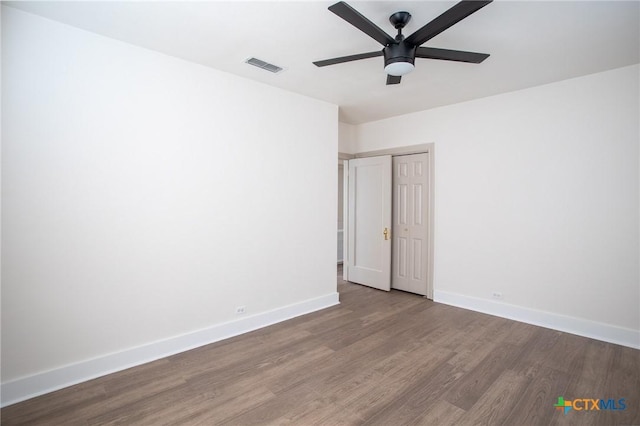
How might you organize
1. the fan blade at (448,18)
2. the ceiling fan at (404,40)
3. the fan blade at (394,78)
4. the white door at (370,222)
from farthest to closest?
the white door at (370,222) < the fan blade at (394,78) < the ceiling fan at (404,40) < the fan blade at (448,18)

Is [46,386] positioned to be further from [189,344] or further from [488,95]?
[488,95]

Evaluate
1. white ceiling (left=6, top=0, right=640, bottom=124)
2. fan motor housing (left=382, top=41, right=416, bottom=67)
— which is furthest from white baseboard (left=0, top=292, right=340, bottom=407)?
fan motor housing (left=382, top=41, right=416, bottom=67)

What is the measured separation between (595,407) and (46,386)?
3931mm

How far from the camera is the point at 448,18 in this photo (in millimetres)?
1860

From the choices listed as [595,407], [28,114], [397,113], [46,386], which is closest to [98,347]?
[46,386]

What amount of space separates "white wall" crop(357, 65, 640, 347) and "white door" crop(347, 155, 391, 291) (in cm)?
77

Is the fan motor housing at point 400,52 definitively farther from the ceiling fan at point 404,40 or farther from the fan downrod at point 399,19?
the fan downrod at point 399,19

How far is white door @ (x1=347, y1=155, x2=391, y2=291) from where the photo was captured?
16.3ft

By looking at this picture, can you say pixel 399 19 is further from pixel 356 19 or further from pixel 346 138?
pixel 346 138

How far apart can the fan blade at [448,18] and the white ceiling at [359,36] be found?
0.22m

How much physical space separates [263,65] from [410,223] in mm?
3110

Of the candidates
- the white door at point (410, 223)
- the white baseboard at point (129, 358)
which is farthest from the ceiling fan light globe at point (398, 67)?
the white baseboard at point (129, 358)

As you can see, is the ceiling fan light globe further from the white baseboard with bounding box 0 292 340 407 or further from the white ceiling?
the white baseboard with bounding box 0 292 340 407

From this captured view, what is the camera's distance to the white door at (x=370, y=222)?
4.98 m
